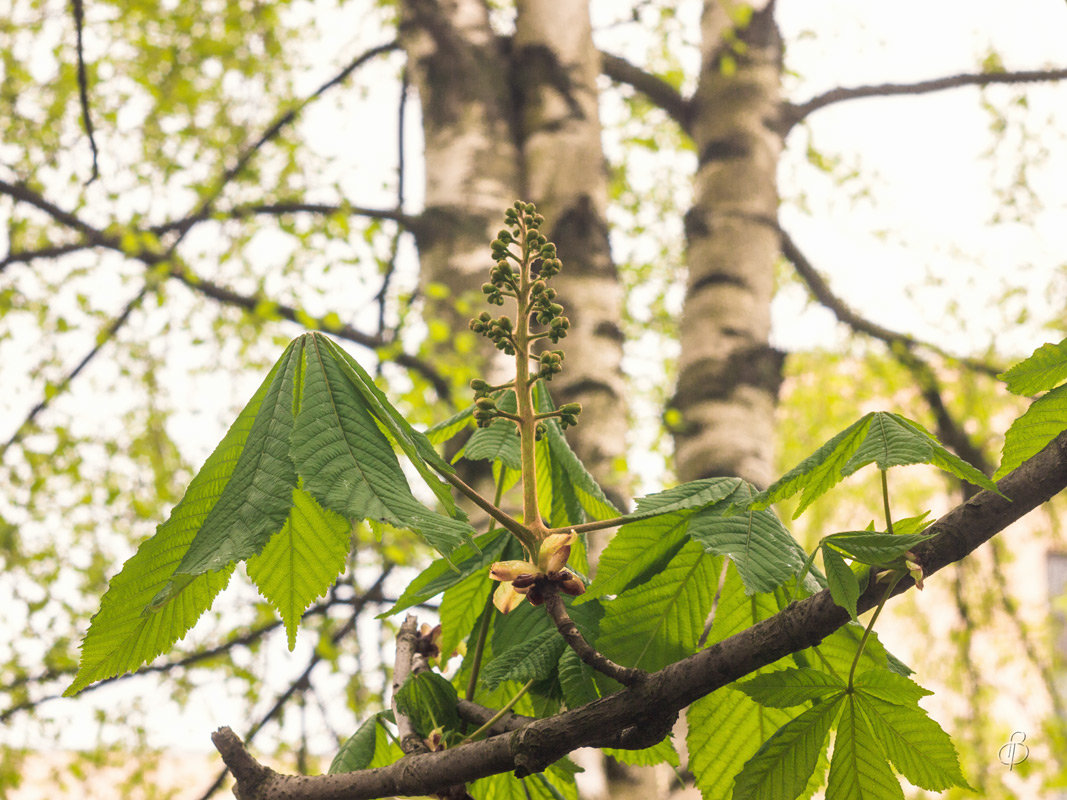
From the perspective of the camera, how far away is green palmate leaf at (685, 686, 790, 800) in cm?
63

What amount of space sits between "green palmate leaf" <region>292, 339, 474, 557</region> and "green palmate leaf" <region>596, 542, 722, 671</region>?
16cm

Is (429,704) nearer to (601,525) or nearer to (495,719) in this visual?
(495,719)

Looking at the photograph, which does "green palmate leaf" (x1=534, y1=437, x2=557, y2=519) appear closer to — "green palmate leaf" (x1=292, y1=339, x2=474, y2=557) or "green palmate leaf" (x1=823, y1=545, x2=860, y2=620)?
"green palmate leaf" (x1=292, y1=339, x2=474, y2=557)

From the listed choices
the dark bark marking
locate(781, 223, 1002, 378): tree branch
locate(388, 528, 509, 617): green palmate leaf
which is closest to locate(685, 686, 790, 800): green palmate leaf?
A: locate(388, 528, 509, 617): green palmate leaf

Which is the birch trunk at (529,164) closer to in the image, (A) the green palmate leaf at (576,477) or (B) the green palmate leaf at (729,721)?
(A) the green palmate leaf at (576,477)

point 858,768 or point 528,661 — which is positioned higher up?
→ point 528,661

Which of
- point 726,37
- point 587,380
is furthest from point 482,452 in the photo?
point 726,37

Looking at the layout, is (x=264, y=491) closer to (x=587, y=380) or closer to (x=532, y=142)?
(x=587, y=380)

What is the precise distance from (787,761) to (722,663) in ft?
0.44

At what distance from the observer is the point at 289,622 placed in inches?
21.4

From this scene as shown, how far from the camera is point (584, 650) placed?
1.70 ft

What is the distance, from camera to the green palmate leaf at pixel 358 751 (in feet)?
2.53

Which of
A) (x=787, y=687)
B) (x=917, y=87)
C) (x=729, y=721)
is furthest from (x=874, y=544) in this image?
(x=917, y=87)

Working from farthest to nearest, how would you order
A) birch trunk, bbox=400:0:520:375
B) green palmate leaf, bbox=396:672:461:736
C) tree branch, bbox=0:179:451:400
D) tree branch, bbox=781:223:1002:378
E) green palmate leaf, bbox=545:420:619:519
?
1. tree branch, bbox=781:223:1002:378
2. tree branch, bbox=0:179:451:400
3. birch trunk, bbox=400:0:520:375
4. green palmate leaf, bbox=545:420:619:519
5. green palmate leaf, bbox=396:672:461:736
